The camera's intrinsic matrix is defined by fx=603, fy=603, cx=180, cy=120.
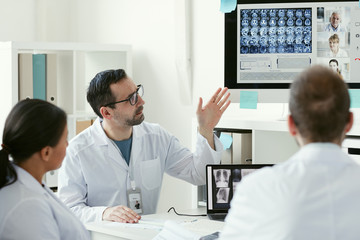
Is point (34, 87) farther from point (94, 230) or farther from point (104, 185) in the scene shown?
point (94, 230)

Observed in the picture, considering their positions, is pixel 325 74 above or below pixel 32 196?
above

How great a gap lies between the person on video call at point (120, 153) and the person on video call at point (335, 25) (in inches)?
19.2

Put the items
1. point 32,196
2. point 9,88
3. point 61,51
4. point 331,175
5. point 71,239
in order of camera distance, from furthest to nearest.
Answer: point 61,51 < point 9,88 < point 71,239 < point 32,196 < point 331,175

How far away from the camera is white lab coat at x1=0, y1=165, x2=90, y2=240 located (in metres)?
1.46

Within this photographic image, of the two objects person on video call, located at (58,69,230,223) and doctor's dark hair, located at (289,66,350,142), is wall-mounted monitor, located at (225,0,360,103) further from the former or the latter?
doctor's dark hair, located at (289,66,350,142)

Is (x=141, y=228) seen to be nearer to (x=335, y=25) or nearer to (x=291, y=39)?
(x=291, y=39)

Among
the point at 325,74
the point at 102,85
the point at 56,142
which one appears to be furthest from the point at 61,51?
the point at 325,74

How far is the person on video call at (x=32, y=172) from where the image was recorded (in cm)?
147

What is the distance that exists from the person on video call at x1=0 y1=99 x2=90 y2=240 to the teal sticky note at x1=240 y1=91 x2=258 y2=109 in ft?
3.52

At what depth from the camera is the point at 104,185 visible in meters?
2.53

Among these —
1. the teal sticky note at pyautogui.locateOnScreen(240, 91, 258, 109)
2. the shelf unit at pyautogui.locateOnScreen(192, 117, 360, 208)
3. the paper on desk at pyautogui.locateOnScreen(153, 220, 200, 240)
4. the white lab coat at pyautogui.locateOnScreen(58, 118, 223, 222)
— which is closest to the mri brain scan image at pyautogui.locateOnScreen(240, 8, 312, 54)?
the teal sticky note at pyautogui.locateOnScreen(240, 91, 258, 109)

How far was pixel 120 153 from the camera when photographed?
101 inches

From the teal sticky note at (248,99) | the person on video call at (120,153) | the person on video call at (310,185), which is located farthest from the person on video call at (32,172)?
the teal sticky note at (248,99)

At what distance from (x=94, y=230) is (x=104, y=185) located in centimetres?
34
